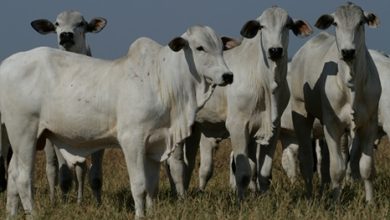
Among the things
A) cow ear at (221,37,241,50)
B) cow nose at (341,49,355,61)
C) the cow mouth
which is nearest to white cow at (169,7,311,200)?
cow ear at (221,37,241,50)

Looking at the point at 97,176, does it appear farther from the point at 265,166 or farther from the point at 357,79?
the point at 357,79

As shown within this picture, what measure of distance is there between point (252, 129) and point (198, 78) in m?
1.41

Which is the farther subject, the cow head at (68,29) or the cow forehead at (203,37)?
the cow head at (68,29)

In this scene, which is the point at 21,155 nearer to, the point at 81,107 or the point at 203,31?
the point at 81,107

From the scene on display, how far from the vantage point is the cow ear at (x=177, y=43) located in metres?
8.17

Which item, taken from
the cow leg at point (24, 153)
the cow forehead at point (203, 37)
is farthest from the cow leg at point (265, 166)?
the cow leg at point (24, 153)

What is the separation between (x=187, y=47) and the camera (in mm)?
8336

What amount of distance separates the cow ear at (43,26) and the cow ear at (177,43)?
10.0 ft

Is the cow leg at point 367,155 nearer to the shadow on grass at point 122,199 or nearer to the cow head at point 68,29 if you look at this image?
the shadow on grass at point 122,199

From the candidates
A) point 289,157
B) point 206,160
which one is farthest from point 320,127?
point 206,160

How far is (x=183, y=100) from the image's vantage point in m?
8.28

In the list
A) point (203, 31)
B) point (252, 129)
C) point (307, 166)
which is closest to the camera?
point (203, 31)

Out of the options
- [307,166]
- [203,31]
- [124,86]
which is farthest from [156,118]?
[307,166]

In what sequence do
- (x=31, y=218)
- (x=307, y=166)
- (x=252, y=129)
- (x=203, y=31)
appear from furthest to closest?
(x=307, y=166)
(x=252, y=129)
(x=203, y=31)
(x=31, y=218)
